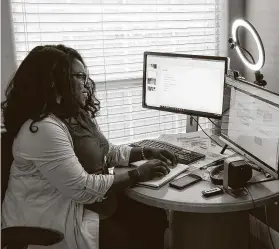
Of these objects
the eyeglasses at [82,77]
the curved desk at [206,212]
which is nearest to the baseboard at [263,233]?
the curved desk at [206,212]

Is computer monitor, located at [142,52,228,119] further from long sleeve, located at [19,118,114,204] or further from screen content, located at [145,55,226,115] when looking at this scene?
long sleeve, located at [19,118,114,204]

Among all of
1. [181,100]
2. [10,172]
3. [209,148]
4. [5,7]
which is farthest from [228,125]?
[5,7]

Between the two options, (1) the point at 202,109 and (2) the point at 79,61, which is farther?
(1) the point at 202,109

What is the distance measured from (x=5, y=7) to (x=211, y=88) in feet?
3.58

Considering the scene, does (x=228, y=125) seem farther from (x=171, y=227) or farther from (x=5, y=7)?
(x=5, y=7)

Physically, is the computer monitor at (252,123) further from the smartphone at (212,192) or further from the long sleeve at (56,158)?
the long sleeve at (56,158)

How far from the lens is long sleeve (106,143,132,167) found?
6.07 feet

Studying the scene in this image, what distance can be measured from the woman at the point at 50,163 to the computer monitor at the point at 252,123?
16.9 inches

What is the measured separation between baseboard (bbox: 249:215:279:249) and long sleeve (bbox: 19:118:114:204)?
123cm

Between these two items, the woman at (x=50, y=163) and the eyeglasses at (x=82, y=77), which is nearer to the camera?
the woman at (x=50, y=163)

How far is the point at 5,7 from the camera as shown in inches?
80.4

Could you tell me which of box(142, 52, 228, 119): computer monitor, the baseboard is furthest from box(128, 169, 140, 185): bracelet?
the baseboard

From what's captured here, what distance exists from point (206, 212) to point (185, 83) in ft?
2.70

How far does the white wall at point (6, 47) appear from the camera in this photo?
2.04 m
